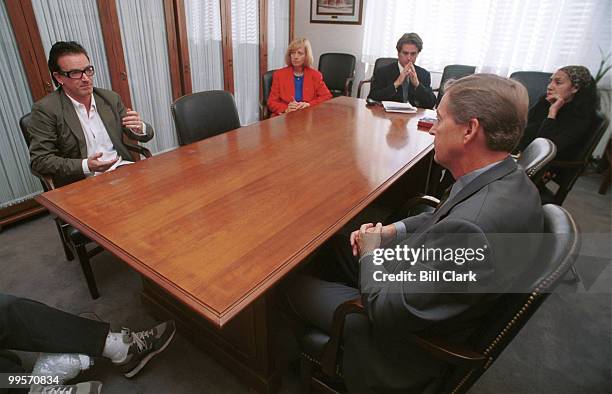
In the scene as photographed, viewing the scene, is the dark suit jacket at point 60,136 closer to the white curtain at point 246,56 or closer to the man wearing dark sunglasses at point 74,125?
the man wearing dark sunglasses at point 74,125

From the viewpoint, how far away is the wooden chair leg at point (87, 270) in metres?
1.73

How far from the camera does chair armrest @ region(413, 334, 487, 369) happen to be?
33.2 inches

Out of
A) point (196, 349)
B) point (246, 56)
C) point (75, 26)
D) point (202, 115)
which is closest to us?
point (196, 349)

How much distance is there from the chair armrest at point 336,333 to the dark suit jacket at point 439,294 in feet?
0.09

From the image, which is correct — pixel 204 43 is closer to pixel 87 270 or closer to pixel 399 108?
pixel 399 108

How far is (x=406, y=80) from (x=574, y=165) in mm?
1584

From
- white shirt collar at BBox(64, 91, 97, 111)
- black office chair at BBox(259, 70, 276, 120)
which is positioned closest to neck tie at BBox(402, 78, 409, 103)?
black office chair at BBox(259, 70, 276, 120)

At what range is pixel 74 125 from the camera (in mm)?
1821

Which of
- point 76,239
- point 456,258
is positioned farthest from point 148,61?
point 456,258

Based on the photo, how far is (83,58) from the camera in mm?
1778

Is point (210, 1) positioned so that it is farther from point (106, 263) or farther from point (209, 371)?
point (209, 371)

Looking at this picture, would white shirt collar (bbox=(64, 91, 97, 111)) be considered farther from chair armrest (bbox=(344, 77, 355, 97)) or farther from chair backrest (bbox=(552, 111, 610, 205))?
chair armrest (bbox=(344, 77, 355, 97))

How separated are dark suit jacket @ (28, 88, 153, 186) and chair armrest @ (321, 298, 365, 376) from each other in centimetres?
146

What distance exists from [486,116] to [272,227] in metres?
0.71
